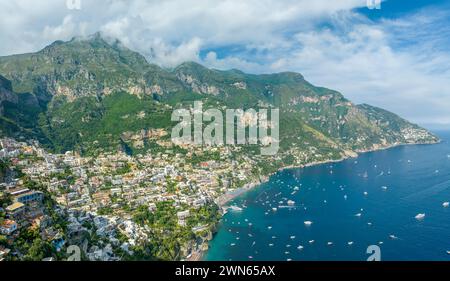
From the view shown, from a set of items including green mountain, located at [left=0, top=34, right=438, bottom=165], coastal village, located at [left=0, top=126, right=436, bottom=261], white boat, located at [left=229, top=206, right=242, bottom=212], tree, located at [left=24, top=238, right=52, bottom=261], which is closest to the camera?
tree, located at [left=24, top=238, right=52, bottom=261]

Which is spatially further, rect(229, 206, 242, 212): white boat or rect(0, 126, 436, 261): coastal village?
rect(229, 206, 242, 212): white boat

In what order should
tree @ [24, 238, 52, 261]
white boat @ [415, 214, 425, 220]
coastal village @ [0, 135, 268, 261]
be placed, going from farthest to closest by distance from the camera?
white boat @ [415, 214, 425, 220] < coastal village @ [0, 135, 268, 261] < tree @ [24, 238, 52, 261]

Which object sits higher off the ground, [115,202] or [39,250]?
[39,250]

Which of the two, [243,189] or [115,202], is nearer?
[115,202]

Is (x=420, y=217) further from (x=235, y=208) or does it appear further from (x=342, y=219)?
(x=235, y=208)

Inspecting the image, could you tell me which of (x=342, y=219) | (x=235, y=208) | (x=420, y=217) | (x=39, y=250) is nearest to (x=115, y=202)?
(x=235, y=208)

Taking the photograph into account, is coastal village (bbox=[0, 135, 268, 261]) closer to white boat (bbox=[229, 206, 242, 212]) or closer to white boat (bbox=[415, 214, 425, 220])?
white boat (bbox=[229, 206, 242, 212])

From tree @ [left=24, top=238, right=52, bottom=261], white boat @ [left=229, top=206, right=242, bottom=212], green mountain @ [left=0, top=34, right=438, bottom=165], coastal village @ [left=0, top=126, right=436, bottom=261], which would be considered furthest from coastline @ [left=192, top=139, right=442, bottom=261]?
tree @ [left=24, top=238, right=52, bottom=261]

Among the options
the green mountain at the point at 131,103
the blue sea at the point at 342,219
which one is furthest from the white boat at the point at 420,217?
the green mountain at the point at 131,103
